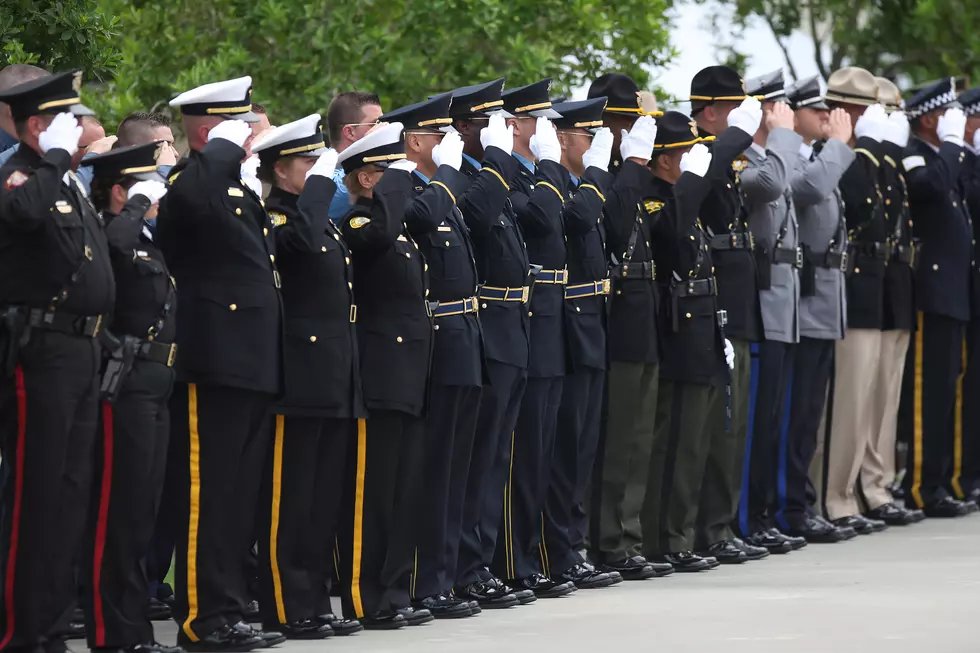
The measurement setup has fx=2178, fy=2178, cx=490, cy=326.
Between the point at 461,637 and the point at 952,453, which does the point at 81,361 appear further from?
the point at 952,453

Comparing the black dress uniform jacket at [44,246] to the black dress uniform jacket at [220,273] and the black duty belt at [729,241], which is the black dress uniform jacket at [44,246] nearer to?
the black dress uniform jacket at [220,273]

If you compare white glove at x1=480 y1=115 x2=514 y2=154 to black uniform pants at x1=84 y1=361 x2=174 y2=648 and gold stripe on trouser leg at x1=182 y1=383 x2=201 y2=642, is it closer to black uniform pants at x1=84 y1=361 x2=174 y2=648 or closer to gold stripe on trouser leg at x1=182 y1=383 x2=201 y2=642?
gold stripe on trouser leg at x1=182 y1=383 x2=201 y2=642

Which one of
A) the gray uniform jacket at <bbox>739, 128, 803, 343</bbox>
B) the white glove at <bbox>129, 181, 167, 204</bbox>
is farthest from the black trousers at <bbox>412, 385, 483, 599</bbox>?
the gray uniform jacket at <bbox>739, 128, 803, 343</bbox>

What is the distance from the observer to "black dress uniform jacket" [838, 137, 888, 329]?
39.5ft

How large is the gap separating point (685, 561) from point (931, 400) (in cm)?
293

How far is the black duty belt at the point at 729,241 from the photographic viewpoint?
35.8ft

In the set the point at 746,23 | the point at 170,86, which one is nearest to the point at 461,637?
the point at 170,86

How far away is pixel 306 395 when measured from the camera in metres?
8.19

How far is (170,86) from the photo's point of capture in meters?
14.2

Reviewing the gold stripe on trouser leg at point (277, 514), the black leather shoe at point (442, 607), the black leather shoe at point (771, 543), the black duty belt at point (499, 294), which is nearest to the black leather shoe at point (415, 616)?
the black leather shoe at point (442, 607)

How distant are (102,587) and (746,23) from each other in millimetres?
18741

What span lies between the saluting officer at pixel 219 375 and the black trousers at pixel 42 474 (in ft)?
2.21

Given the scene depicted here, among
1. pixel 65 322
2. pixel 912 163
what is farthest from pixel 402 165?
pixel 912 163

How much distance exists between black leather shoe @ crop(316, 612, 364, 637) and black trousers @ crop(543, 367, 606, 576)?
63.3 inches
